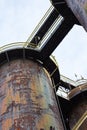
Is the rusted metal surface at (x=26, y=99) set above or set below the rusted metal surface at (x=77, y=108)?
above

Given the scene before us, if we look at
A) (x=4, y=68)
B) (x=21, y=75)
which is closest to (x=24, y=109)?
(x=21, y=75)

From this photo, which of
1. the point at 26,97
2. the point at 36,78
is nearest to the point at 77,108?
the point at 36,78

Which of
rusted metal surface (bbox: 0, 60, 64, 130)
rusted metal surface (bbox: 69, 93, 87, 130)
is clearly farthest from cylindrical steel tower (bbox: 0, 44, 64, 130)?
rusted metal surface (bbox: 69, 93, 87, 130)

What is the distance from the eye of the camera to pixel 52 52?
1600 cm

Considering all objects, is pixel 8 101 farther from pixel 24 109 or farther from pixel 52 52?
pixel 52 52

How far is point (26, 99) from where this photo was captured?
12922mm

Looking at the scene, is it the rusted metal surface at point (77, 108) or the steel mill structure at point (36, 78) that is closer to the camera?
the steel mill structure at point (36, 78)

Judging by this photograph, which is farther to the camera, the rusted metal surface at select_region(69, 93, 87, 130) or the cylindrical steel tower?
the rusted metal surface at select_region(69, 93, 87, 130)

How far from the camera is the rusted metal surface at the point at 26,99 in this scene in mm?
12023

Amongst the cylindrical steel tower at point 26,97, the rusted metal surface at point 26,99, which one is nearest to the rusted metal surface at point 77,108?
the cylindrical steel tower at point 26,97

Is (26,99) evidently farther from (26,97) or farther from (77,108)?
Result: (77,108)

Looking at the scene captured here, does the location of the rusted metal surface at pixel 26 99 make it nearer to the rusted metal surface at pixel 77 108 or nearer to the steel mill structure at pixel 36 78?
the steel mill structure at pixel 36 78

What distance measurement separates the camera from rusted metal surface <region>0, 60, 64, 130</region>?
1202 cm

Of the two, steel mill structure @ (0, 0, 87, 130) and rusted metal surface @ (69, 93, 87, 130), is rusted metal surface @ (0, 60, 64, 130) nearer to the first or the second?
steel mill structure @ (0, 0, 87, 130)
